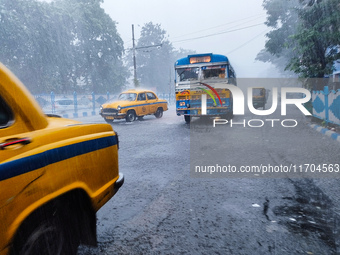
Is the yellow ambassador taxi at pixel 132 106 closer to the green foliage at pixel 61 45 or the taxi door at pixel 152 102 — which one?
the taxi door at pixel 152 102

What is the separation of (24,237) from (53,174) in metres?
0.41

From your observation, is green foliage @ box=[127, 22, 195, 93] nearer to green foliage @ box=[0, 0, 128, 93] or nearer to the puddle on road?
green foliage @ box=[0, 0, 128, 93]

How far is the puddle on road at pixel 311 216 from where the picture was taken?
10.2 feet

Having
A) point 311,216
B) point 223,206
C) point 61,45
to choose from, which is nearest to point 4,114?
point 223,206

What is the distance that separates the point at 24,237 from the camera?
1890 mm

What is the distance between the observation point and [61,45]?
115ft

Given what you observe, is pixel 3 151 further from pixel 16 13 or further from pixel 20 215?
pixel 16 13

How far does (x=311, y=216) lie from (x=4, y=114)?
3374 mm

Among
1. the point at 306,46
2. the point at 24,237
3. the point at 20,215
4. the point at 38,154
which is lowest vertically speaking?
the point at 24,237

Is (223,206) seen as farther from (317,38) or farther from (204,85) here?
(317,38)

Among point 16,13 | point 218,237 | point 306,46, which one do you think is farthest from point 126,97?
point 16,13

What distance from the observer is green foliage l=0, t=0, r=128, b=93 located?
1093 inches

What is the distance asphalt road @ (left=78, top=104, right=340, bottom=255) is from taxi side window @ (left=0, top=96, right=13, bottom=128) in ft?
5.12

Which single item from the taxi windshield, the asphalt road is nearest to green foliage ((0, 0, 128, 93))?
the taxi windshield
